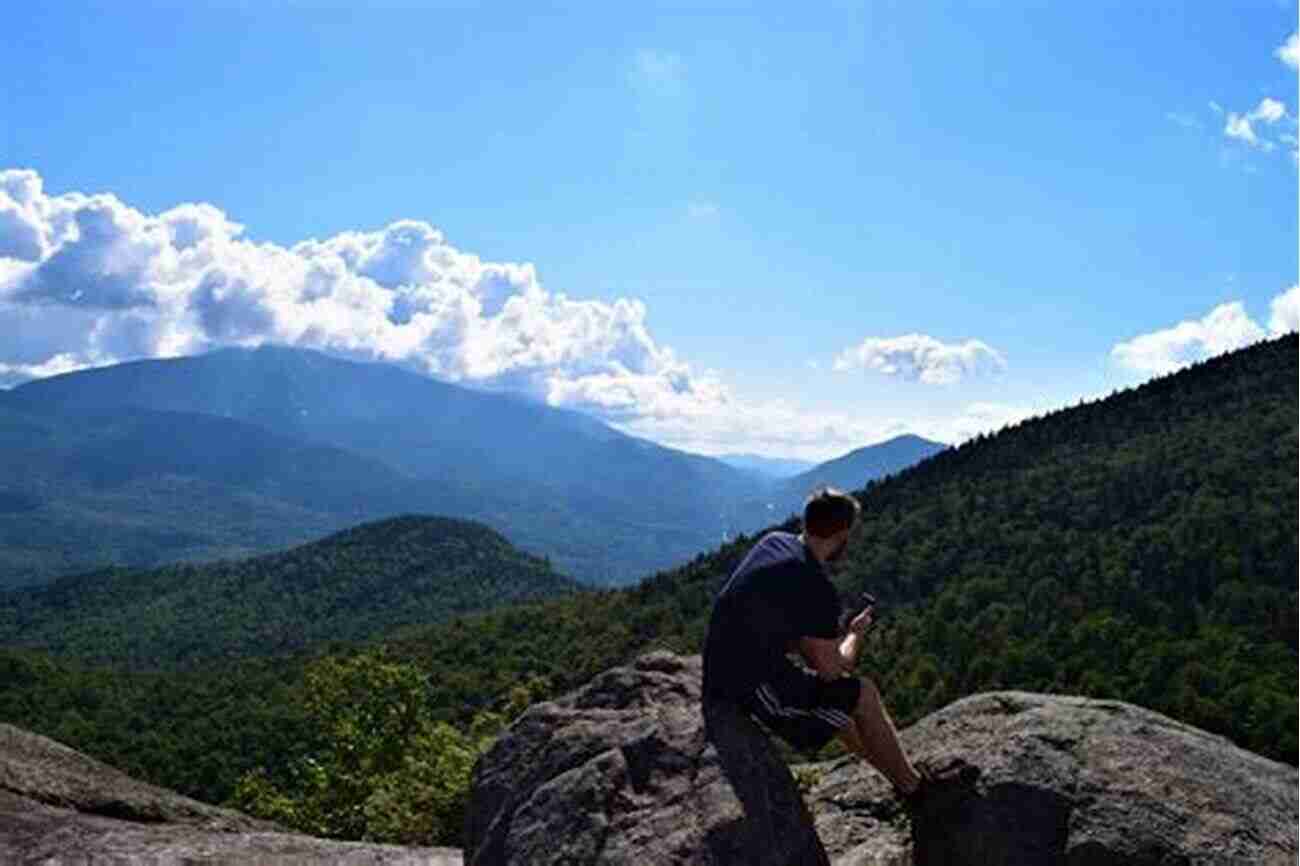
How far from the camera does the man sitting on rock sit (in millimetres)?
11680

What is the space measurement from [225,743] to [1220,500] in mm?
99453

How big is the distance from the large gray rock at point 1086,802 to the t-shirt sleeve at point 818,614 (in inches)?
88.6

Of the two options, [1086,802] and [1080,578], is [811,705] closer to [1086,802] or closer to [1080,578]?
[1086,802]

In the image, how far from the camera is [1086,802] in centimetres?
1159

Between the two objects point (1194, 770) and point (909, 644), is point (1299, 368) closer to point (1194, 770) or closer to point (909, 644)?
point (909, 644)

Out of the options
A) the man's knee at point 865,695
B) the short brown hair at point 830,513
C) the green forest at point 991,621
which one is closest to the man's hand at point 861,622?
the man's knee at point 865,695

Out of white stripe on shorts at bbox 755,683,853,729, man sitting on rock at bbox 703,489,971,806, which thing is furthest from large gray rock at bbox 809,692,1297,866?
white stripe on shorts at bbox 755,683,853,729

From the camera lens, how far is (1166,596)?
11212cm

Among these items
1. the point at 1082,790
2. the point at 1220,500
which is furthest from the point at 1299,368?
the point at 1082,790

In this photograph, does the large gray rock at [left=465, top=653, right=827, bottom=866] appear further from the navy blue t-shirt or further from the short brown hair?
the short brown hair

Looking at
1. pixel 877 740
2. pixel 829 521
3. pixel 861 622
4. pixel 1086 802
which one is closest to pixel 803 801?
pixel 877 740

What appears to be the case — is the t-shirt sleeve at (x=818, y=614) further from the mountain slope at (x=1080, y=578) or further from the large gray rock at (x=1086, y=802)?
the mountain slope at (x=1080, y=578)

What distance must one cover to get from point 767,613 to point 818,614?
1.64 feet

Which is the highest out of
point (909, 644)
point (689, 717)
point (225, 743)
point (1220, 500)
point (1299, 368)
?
point (1299, 368)
